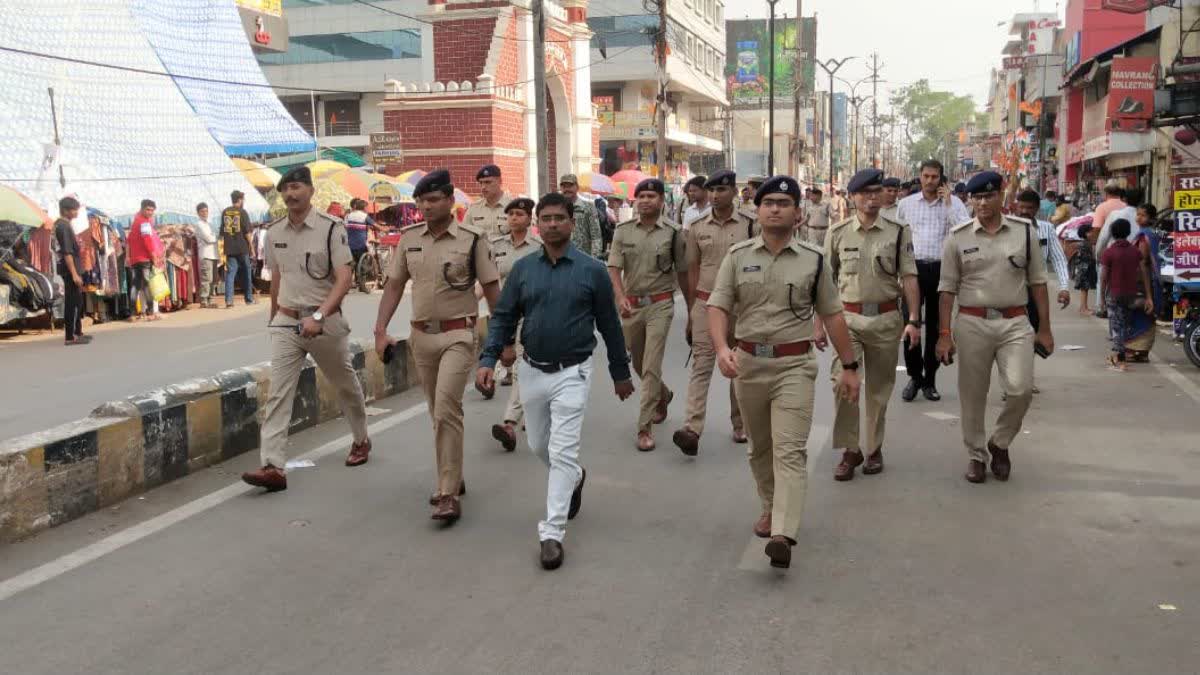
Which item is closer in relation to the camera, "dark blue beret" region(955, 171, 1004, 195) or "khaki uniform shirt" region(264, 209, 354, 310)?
"dark blue beret" region(955, 171, 1004, 195)

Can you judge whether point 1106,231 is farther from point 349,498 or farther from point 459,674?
point 459,674

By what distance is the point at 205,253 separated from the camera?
60.4ft

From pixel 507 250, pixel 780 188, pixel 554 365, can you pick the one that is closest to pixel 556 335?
pixel 554 365

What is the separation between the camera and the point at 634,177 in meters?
37.9

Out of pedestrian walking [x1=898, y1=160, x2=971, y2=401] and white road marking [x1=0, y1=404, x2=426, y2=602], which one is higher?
pedestrian walking [x1=898, y1=160, x2=971, y2=401]

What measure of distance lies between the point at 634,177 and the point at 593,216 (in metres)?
28.0

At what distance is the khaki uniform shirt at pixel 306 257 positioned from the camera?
666 centimetres

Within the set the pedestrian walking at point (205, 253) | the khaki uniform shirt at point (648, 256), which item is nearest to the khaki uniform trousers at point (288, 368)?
the khaki uniform shirt at point (648, 256)

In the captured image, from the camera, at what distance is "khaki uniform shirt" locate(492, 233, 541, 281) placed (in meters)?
8.33

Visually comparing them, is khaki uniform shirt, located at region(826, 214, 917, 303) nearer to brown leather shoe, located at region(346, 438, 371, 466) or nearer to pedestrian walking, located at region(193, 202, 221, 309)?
brown leather shoe, located at region(346, 438, 371, 466)

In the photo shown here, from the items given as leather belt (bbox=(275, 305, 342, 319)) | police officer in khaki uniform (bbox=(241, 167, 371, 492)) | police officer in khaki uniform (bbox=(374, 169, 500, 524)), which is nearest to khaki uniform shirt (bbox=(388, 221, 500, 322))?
police officer in khaki uniform (bbox=(374, 169, 500, 524))

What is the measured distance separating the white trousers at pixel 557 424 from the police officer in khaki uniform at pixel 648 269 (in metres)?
2.36

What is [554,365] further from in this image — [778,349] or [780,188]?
[780,188]

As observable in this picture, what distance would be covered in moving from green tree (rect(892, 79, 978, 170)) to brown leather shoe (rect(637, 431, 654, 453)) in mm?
130624
